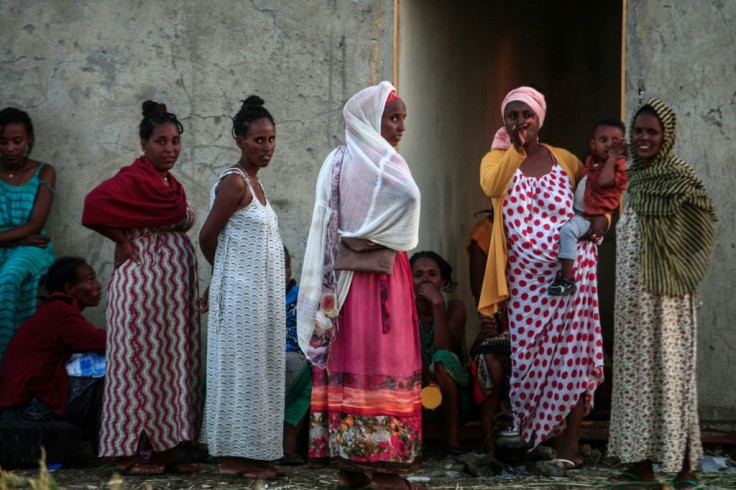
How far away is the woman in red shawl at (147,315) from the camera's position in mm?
6160

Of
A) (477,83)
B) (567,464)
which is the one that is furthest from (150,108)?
(477,83)

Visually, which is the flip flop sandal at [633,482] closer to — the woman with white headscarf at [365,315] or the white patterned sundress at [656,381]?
the white patterned sundress at [656,381]

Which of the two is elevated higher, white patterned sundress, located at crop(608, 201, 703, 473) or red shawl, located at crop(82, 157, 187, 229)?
red shawl, located at crop(82, 157, 187, 229)

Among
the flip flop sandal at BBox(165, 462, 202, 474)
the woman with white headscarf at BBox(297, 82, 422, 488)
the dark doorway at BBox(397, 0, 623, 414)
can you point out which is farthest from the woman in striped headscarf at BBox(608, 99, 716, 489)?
the flip flop sandal at BBox(165, 462, 202, 474)

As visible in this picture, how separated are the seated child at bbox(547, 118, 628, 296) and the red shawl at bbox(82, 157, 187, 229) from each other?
223 cm

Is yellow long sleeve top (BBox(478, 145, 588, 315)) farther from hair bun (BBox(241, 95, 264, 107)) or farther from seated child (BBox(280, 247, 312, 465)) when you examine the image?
hair bun (BBox(241, 95, 264, 107))

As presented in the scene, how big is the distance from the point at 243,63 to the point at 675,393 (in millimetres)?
3559

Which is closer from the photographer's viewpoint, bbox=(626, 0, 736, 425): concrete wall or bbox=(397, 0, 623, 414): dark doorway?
bbox=(626, 0, 736, 425): concrete wall

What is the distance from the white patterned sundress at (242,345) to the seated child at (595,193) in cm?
168

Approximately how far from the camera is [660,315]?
557 cm

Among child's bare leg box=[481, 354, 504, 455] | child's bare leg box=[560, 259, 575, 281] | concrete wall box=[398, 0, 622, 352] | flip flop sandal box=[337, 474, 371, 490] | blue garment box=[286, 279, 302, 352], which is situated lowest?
flip flop sandal box=[337, 474, 371, 490]

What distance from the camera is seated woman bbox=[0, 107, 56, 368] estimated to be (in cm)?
700

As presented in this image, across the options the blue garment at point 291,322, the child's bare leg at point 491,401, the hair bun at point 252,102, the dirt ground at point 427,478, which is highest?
the hair bun at point 252,102

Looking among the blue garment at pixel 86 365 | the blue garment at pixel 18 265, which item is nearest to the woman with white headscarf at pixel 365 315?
the blue garment at pixel 86 365
